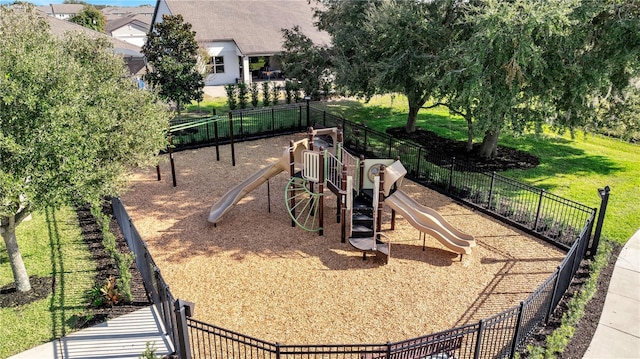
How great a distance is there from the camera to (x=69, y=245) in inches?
452

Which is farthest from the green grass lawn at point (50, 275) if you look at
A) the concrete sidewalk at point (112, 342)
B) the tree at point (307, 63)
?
the tree at point (307, 63)

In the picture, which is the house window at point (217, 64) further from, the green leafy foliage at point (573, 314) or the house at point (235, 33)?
the green leafy foliage at point (573, 314)

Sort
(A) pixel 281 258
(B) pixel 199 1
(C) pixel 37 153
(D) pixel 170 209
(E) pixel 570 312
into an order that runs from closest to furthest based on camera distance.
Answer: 1. (C) pixel 37 153
2. (E) pixel 570 312
3. (A) pixel 281 258
4. (D) pixel 170 209
5. (B) pixel 199 1

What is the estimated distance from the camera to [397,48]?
1720cm

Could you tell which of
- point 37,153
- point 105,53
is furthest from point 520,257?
point 105,53

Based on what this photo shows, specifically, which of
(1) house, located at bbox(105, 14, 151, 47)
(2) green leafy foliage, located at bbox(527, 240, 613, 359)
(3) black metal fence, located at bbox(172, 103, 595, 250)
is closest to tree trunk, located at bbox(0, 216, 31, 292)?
(3) black metal fence, located at bbox(172, 103, 595, 250)

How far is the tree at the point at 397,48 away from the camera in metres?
16.0

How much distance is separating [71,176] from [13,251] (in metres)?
2.50

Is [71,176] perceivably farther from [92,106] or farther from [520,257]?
[520,257]

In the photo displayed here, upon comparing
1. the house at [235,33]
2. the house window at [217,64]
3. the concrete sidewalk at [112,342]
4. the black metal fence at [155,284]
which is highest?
the house at [235,33]

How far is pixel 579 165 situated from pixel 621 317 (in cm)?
1011

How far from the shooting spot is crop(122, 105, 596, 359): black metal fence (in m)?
7.04

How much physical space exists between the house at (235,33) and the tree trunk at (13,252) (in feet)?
77.7

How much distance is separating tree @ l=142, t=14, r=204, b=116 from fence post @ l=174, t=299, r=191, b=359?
16182 mm
